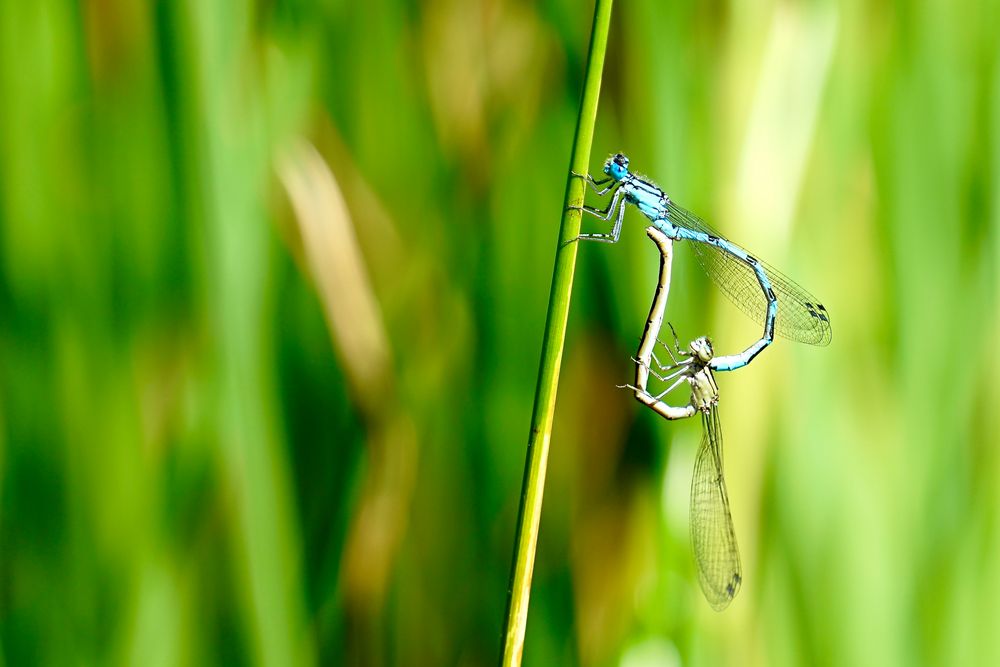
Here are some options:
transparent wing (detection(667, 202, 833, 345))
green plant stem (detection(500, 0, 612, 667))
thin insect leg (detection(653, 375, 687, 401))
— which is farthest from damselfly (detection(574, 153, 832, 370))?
green plant stem (detection(500, 0, 612, 667))

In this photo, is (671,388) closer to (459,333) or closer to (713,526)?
(713,526)

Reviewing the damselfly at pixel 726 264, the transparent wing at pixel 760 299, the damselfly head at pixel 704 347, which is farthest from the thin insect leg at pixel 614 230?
the damselfly head at pixel 704 347

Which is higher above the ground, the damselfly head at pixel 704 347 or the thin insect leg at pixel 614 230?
the thin insect leg at pixel 614 230

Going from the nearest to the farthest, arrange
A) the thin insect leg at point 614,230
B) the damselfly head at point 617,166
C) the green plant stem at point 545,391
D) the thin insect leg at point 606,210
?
the green plant stem at point 545,391
the thin insect leg at point 614,230
the thin insect leg at point 606,210
the damselfly head at point 617,166

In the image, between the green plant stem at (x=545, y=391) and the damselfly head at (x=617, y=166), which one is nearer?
the green plant stem at (x=545, y=391)

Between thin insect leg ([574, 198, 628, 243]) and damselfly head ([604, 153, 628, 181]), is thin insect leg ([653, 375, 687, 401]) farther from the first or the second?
damselfly head ([604, 153, 628, 181])

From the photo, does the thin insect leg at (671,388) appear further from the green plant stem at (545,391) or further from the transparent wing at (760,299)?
the green plant stem at (545,391)
